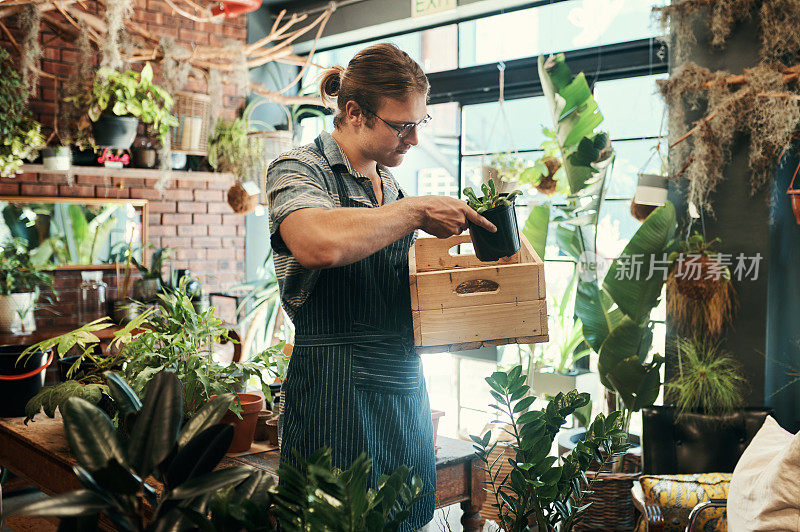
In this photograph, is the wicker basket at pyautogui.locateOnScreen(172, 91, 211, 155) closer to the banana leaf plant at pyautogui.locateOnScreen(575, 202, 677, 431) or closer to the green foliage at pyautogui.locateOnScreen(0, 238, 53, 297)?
the green foliage at pyautogui.locateOnScreen(0, 238, 53, 297)

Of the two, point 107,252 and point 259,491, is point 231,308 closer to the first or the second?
point 107,252

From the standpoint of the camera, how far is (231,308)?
5.82 meters

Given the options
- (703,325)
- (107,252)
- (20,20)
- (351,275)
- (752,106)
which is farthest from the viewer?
(107,252)

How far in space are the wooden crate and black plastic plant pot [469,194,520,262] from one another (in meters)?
0.03

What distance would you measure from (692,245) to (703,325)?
1.36 ft

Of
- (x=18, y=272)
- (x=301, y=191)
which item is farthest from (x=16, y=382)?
(x=18, y=272)

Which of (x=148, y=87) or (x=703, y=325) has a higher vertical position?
(x=148, y=87)

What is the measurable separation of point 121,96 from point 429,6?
209cm

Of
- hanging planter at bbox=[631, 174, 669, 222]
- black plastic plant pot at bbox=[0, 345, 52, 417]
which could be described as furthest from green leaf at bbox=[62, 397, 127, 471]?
hanging planter at bbox=[631, 174, 669, 222]

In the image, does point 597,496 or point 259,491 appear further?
point 597,496

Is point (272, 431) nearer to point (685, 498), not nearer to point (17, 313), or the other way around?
point (685, 498)

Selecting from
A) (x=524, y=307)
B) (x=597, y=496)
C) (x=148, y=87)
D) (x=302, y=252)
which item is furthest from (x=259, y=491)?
(x=148, y=87)

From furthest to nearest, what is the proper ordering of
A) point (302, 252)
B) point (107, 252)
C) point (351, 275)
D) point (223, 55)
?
point (107, 252), point (223, 55), point (351, 275), point (302, 252)

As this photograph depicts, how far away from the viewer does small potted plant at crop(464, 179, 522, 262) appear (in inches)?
55.9
